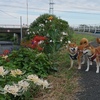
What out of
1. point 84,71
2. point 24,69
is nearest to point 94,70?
point 84,71

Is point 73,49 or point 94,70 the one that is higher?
point 73,49

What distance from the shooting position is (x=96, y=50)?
7.26 meters

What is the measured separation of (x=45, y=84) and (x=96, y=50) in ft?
8.76

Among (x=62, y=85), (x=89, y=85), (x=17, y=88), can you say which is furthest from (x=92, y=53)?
(x=17, y=88)

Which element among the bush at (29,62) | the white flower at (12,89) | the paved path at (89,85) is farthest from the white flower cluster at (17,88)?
the bush at (29,62)

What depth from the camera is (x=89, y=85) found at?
596cm

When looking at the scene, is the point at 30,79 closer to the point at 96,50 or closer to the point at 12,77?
the point at 12,77

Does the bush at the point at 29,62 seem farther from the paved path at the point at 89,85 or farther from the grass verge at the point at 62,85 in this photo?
the paved path at the point at 89,85

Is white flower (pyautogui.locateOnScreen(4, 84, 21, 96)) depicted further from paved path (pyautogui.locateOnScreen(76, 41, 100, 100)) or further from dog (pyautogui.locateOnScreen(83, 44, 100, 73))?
dog (pyautogui.locateOnScreen(83, 44, 100, 73))

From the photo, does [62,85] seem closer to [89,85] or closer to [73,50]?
[89,85]

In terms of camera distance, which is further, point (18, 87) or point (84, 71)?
point (84, 71)

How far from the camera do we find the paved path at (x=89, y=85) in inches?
204

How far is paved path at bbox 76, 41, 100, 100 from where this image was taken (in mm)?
5184

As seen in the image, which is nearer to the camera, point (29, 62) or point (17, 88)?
point (17, 88)
